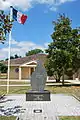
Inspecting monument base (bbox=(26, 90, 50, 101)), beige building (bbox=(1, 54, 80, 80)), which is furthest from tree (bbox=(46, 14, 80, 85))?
beige building (bbox=(1, 54, 80, 80))

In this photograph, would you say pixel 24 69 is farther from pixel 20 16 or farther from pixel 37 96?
pixel 37 96

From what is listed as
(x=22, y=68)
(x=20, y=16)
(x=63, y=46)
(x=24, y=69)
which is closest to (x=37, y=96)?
(x=20, y=16)

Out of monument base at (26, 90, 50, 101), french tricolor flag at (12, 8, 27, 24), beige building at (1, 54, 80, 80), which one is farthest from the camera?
beige building at (1, 54, 80, 80)

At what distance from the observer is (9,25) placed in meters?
8.35

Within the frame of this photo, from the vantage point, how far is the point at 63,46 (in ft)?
106

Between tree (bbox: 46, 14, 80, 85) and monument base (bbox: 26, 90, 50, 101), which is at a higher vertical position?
tree (bbox: 46, 14, 80, 85)

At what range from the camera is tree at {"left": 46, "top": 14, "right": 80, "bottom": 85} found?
3177 centimetres

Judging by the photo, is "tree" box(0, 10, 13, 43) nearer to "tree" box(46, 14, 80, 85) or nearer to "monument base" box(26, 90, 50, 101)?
"monument base" box(26, 90, 50, 101)

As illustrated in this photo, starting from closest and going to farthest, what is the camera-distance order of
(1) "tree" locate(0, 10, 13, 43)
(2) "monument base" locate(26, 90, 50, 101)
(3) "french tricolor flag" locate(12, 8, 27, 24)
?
1. (1) "tree" locate(0, 10, 13, 43)
2. (2) "monument base" locate(26, 90, 50, 101)
3. (3) "french tricolor flag" locate(12, 8, 27, 24)

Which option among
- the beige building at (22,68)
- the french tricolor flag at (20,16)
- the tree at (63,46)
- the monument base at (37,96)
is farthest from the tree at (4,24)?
the beige building at (22,68)

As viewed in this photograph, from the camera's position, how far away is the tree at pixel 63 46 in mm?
31766

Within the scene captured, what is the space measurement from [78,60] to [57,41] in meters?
3.14

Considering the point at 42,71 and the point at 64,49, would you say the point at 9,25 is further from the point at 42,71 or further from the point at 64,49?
the point at 64,49

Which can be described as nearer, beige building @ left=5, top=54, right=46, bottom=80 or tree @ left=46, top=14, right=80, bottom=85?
tree @ left=46, top=14, right=80, bottom=85
